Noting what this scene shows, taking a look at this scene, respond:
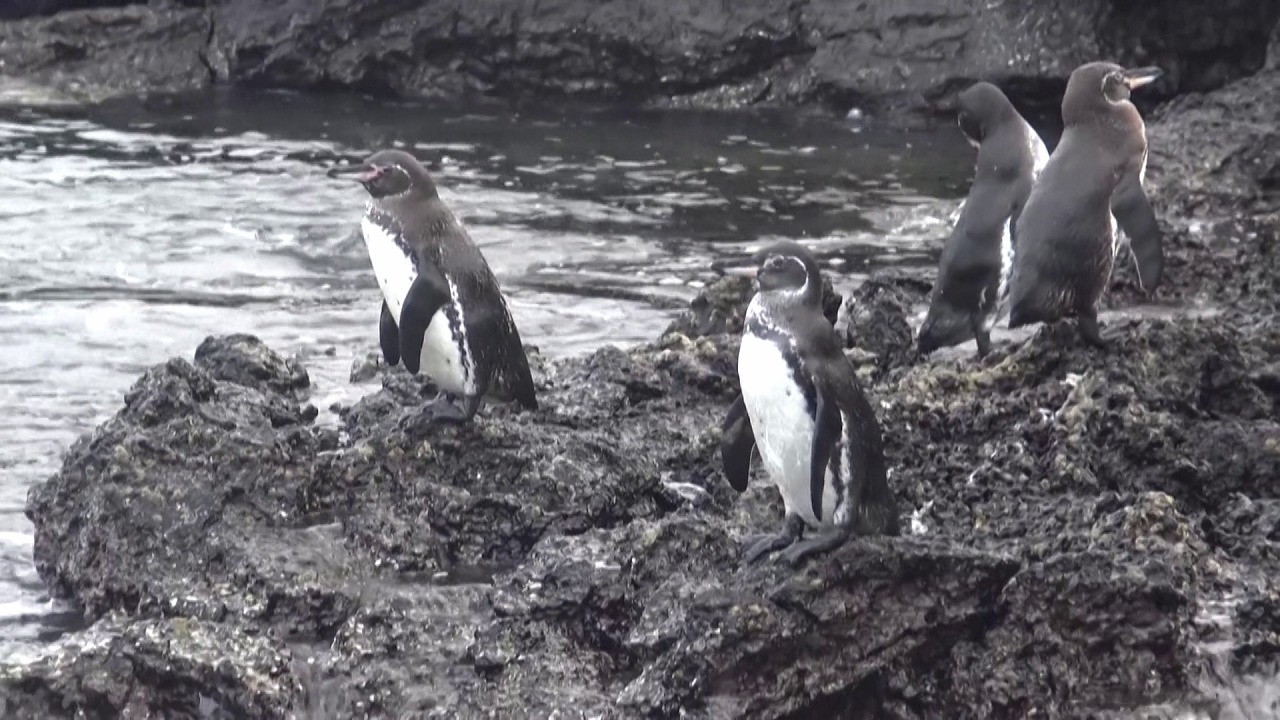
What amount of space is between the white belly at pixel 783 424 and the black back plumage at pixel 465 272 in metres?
1.25

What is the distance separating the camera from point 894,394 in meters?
5.80

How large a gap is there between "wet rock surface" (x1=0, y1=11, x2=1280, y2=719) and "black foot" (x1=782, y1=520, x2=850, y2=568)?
0.03 m

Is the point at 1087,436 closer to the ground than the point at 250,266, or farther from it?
farther from it

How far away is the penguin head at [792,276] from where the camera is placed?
4.54m

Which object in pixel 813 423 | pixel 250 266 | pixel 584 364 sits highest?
pixel 813 423

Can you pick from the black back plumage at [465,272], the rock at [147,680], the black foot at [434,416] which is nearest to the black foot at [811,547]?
the rock at [147,680]

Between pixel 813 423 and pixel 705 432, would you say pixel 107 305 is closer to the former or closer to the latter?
pixel 705 432

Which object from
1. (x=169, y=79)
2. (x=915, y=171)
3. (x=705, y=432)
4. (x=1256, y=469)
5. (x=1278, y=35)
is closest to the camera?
(x=1256, y=469)

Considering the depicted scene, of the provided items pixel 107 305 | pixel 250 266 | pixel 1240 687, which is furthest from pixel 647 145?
pixel 1240 687

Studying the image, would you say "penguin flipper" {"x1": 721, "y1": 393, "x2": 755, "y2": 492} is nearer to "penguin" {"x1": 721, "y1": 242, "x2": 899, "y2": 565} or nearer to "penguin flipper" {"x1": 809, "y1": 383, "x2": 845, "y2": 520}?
"penguin" {"x1": 721, "y1": 242, "x2": 899, "y2": 565}

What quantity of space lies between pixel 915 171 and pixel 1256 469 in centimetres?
857

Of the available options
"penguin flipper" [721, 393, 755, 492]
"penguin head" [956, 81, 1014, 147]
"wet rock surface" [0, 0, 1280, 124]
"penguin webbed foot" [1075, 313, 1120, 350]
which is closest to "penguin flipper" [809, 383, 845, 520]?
"penguin flipper" [721, 393, 755, 492]

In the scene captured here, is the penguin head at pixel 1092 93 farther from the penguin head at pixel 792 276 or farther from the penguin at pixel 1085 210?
the penguin head at pixel 792 276

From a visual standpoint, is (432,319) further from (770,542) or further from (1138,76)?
(1138,76)
